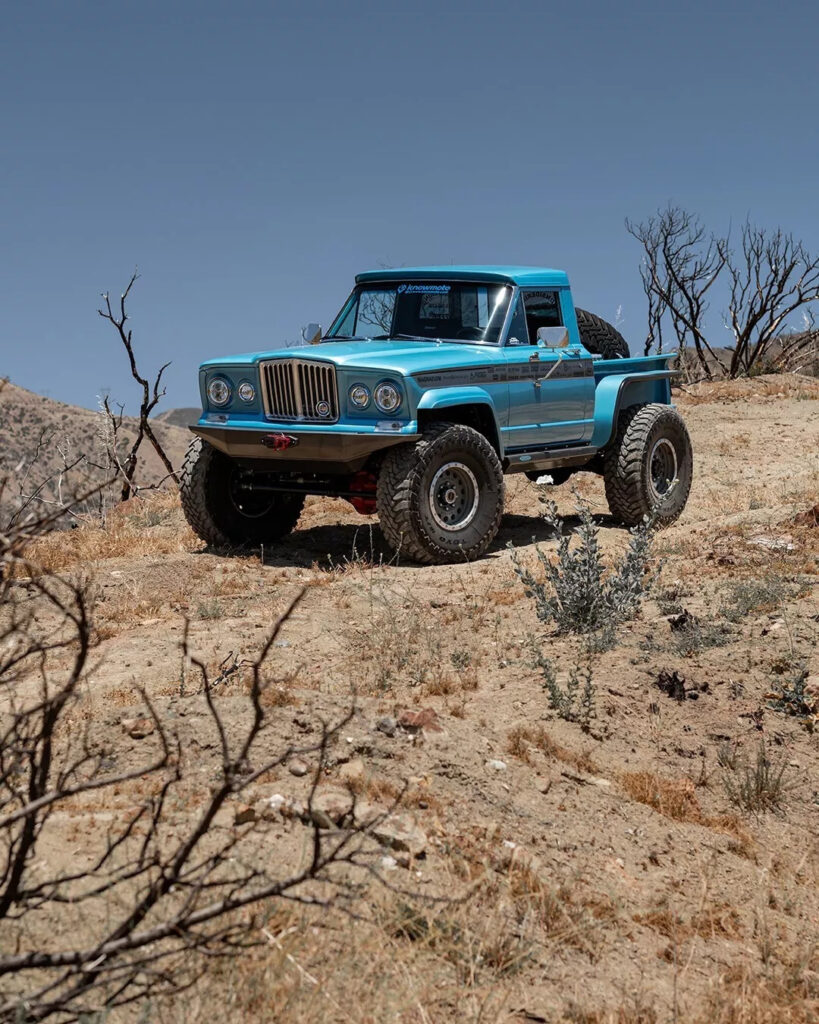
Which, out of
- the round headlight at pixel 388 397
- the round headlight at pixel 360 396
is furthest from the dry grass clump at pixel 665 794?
the round headlight at pixel 360 396

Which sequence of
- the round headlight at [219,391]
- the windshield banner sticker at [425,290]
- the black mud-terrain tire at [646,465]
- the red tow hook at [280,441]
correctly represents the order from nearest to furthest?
1. the red tow hook at [280,441]
2. the round headlight at [219,391]
3. the windshield banner sticker at [425,290]
4. the black mud-terrain tire at [646,465]

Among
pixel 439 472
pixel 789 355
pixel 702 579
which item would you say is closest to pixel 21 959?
pixel 702 579

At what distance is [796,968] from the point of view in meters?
3.68

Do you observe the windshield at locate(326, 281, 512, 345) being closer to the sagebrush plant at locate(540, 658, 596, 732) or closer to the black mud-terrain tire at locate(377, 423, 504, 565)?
the black mud-terrain tire at locate(377, 423, 504, 565)

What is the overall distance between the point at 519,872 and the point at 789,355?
26.9 m

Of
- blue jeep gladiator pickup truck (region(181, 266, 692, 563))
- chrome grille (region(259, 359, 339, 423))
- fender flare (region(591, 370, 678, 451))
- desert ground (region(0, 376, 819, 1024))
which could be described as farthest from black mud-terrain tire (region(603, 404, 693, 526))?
chrome grille (region(259, 359, 339, 423))

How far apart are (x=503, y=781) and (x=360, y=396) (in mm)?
4495

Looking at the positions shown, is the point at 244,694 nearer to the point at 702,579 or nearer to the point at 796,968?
the point at 796,968

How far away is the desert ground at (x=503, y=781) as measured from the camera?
3.35 metres

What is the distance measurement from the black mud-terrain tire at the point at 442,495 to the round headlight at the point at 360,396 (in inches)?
16.0

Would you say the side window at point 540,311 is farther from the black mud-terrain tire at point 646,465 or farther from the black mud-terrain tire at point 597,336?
the black mud-terrain tire at point 646,465

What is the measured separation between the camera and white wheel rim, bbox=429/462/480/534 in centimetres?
891

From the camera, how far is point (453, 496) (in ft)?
29.8

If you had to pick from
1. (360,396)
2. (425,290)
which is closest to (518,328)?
(425,290)
